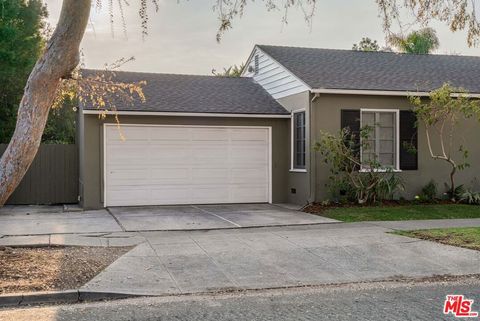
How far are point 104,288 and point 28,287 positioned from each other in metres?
0.91

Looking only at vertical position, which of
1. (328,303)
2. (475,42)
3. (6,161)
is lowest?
(328,303)

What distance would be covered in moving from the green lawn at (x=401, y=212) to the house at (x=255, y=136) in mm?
1222

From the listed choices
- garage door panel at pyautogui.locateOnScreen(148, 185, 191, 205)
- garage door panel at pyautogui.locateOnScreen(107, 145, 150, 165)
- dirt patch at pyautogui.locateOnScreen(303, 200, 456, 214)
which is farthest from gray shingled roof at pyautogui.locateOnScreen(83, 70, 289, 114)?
dirt patch at pyautogui.locateOnScreen(303, 200, 456, 214)

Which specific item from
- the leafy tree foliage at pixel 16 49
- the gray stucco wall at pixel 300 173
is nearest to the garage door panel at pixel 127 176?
the gray stucco wall at pixel 300 173

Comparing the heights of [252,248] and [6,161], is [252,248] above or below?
below

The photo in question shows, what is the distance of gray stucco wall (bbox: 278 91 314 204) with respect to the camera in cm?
1518

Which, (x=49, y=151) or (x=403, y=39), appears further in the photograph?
(x=49, y=151)

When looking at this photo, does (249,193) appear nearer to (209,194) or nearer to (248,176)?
(248,176)

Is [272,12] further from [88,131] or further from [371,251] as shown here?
[88,131]

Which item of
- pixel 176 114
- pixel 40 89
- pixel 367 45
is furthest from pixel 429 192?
pixel 367 45

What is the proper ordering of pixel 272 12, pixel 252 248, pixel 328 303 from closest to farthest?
pixel 328 303, pixel 272 12, pixel 252 248

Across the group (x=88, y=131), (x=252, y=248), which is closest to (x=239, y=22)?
(x=252, y=248)

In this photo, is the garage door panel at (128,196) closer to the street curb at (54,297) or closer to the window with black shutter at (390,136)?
the window with black shutter at (390,136)

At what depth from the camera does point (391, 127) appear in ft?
51.9
